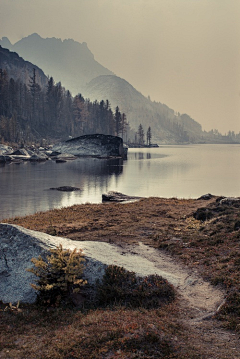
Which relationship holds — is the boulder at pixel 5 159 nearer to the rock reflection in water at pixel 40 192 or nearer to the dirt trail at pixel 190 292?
the rock reflection in water at pixel 40 192

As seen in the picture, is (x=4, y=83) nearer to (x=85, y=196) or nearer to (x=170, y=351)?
(x=85, y=196)

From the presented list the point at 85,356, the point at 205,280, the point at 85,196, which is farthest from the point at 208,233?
the point at 85,196

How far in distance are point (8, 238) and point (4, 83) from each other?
12577 cm

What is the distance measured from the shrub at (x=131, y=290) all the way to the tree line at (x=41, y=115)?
325 ft

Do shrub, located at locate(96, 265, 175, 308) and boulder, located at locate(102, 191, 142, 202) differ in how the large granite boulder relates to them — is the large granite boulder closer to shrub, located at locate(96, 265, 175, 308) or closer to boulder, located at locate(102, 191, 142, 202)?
boulder, located at locate(102, 191, 142, 202)

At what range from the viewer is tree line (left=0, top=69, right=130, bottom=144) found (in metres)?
119

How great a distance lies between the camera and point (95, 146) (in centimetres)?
9481

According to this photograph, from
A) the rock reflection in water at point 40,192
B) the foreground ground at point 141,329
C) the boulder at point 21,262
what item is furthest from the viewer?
the rock reflection in water at point 40,192

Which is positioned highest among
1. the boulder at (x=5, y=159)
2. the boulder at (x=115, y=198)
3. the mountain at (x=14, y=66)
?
the mountain at (x=14, y=66)

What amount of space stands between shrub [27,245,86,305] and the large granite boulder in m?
84.2

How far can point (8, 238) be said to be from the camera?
396 inches

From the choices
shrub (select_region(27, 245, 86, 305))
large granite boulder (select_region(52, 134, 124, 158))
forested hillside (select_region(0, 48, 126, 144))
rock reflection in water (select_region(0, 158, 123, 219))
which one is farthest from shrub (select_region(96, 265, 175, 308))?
forested hillside (select_region(0, 48, 126, 144))

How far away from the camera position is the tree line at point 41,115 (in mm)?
118750

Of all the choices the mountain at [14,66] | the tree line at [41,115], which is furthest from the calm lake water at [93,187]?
the mountain at [14,66]
